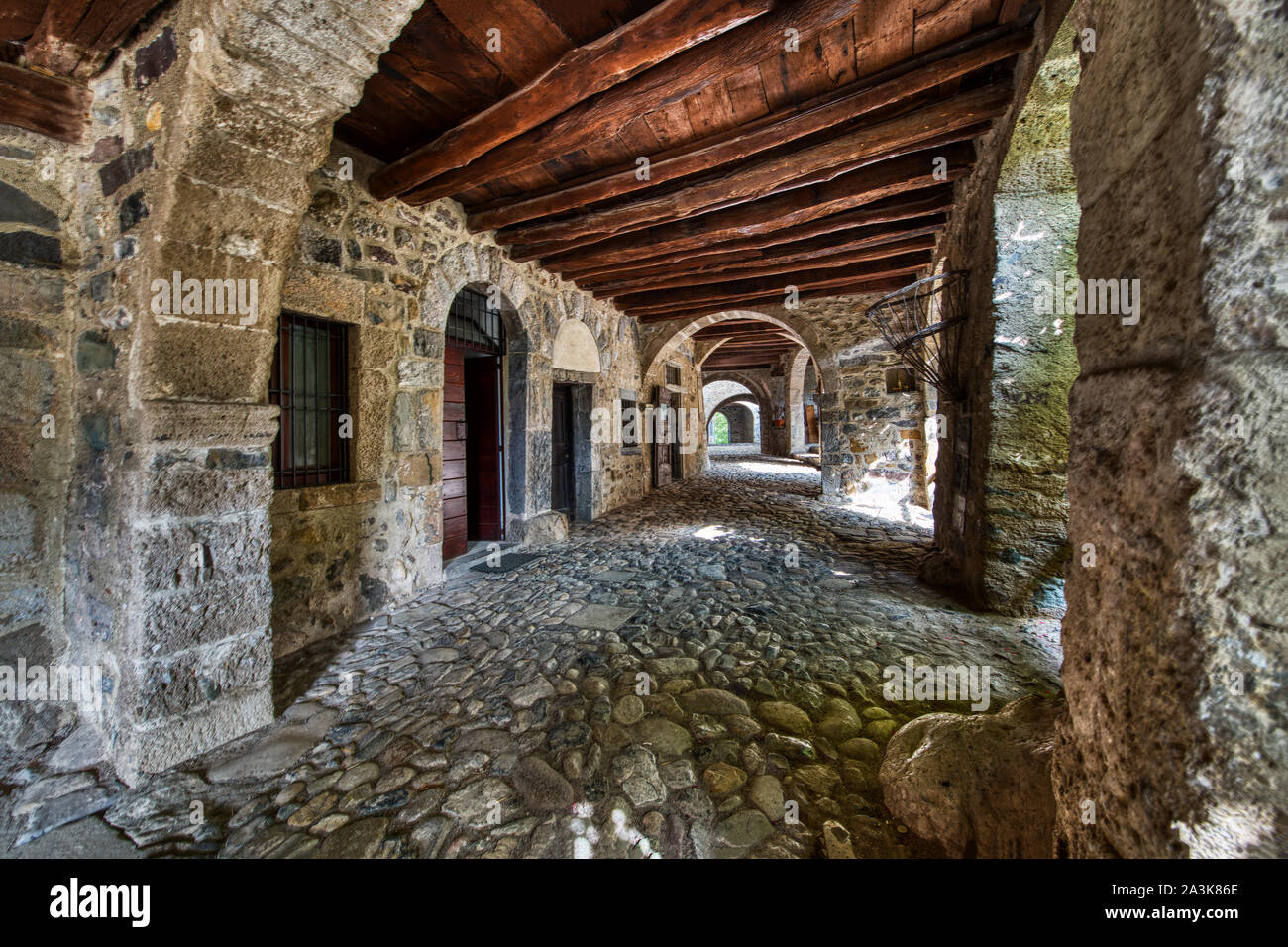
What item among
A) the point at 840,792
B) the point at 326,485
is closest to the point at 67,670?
the point at 326,485

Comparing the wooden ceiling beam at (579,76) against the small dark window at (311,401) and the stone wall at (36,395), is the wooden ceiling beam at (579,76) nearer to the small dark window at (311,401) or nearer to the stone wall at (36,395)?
the small dark window at (311,401)

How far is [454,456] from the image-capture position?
15.2 ft

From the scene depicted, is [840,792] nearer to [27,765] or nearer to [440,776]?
[440,776]

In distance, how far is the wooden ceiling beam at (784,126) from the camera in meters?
2.32

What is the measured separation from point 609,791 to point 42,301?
285 cm

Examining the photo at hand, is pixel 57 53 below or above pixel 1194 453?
above

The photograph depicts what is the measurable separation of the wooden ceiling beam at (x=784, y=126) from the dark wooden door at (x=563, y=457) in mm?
2372

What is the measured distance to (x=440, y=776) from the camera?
5.38 ft

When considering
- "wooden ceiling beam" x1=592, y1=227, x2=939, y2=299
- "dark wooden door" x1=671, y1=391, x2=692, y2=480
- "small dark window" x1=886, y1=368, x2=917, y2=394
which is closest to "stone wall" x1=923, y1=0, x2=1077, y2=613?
"wooden ceiling beam" x1=592, y1=227, x2=939, y2=299

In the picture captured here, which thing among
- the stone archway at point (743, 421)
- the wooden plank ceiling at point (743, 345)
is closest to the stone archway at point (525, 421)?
the wooden plank ceiling at point (743, 345)

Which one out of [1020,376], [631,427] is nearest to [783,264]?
[631,427]

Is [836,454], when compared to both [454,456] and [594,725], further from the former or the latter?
[594,725]

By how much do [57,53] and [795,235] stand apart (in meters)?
4.47
